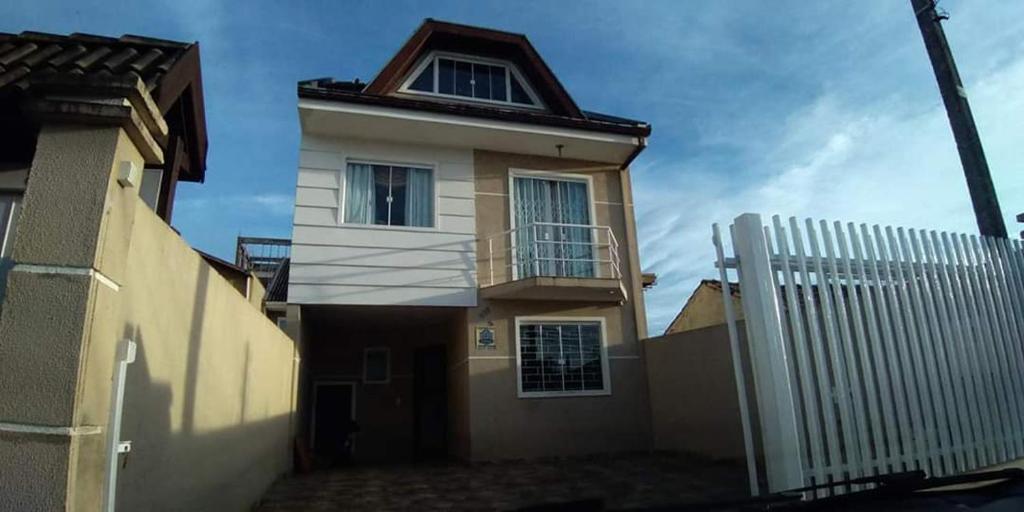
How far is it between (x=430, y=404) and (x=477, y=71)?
21.7 feet

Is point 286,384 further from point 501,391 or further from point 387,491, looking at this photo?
point 501,391

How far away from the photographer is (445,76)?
35.7 ft

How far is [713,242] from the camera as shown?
4758 millimetres

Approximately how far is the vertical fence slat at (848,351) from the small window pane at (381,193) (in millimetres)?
6797

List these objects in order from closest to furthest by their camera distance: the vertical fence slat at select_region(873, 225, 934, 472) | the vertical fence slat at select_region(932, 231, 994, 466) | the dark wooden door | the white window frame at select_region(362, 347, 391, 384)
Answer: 1. the vertical fence slat at select_region(873, 225, 934, 472)
2. the vertical fence slat at select_region(932, 231, 994, 466)
3. the dark wooden door
4. the white window frame at select_region(362, 347, 391, 384)

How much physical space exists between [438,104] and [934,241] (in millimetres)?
6970

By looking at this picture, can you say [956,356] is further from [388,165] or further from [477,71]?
[477,71]

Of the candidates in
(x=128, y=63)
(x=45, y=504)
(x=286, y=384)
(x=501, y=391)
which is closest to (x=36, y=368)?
(x=45, y=504)

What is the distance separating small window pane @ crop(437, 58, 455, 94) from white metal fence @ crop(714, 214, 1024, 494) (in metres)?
7.28

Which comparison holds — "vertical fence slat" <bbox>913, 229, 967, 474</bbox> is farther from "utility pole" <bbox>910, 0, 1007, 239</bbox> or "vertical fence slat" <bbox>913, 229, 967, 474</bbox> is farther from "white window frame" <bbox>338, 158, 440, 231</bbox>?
"white window frame" <bbox>338, 158, 440, 231</bbox>

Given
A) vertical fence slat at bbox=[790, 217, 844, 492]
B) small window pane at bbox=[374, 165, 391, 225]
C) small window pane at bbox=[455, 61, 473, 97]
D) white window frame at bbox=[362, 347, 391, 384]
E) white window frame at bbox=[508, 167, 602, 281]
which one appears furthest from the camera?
white window frame at bbox=[362, 347, 391, 384]

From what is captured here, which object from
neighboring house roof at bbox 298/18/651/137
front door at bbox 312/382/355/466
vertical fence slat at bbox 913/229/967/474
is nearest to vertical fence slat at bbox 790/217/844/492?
vertical fence slat at bbox 913/229/967/474

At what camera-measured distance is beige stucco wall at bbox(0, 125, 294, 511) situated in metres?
1.95

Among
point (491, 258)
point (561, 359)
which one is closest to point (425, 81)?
point (491, 258)
